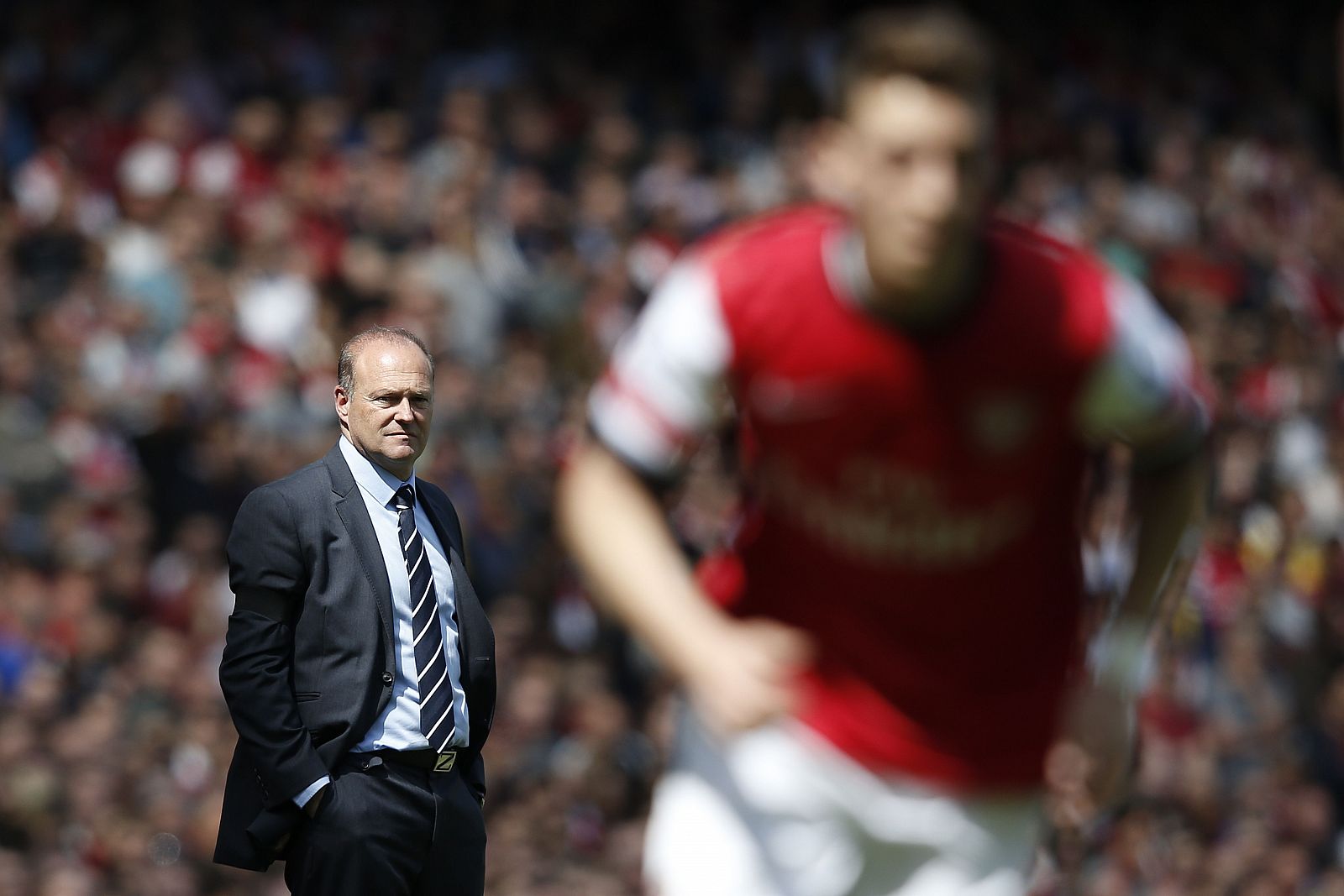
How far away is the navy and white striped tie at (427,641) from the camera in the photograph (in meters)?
5.00

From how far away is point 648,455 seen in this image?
3.09 metres

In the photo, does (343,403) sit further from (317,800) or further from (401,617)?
(317,800)

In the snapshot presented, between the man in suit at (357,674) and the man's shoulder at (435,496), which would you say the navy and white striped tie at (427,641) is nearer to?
the man in suit at (357,674)

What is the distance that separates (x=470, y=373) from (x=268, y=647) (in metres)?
7.75

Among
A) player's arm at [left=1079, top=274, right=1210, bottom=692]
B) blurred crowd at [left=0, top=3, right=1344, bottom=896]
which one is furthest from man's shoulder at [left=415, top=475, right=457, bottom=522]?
blurred crowd at [left=0, top=3, right=1344, bottom=896]

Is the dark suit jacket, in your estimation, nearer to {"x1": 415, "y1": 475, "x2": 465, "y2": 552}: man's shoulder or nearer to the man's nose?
{"x1": 415, "y1": 475, "x2": 465, "y2": 552}: man's shoulder

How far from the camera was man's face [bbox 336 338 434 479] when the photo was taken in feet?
16.8

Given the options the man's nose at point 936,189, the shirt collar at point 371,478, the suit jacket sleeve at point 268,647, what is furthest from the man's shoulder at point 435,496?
the man's nose at point 936,189

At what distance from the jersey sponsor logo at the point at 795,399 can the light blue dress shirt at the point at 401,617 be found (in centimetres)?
212

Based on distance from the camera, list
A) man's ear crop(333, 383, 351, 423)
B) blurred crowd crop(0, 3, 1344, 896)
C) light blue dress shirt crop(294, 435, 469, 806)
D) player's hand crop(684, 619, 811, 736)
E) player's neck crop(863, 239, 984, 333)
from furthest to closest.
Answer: blurred crowd crop(0, 3, 1344, 896), man's ear crop(333, 383, 351, 423), light blue dress shirt crop(294, 435, 469, 806), player's neck crop(863, 239, 984, 333), player's hand crop(684, 619, 811, 736)

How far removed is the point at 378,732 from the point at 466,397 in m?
7.46

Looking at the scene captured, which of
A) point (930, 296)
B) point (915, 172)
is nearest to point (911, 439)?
point (930, 296)

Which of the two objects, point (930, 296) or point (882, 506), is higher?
point (930, 296)

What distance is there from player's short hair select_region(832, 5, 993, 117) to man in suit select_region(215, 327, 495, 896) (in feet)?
7.80
